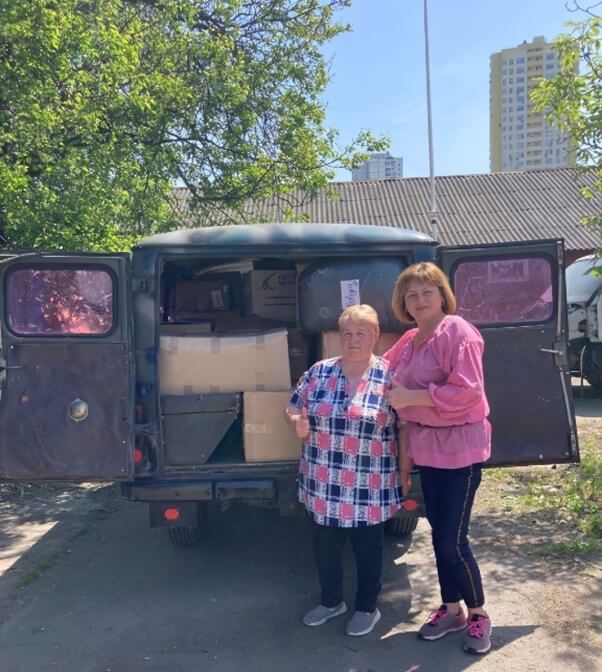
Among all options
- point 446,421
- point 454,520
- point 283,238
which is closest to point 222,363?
point 283,238

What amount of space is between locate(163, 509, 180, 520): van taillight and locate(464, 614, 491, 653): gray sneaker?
170 cm

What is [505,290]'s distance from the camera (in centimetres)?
385

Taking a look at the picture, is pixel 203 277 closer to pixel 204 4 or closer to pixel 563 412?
pixel 563 412

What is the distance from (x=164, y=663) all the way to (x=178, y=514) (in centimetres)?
86

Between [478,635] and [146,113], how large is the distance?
20.7 ft

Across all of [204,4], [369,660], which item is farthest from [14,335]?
[204,4]

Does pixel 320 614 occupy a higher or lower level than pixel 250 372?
lower

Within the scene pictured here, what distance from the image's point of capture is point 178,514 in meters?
3.83

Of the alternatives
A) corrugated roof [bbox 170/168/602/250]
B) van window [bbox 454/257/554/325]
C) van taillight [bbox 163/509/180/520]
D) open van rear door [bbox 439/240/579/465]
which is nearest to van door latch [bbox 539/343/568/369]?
open van rear door [bbox 439/240/579/465]

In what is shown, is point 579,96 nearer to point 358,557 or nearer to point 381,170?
point 358,557

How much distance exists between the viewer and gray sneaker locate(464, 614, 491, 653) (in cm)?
311

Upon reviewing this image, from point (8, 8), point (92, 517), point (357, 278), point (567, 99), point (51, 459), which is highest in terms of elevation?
point (8, 8)

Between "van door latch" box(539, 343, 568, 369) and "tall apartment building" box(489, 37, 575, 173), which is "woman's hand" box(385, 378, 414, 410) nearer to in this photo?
"van door latch" box(539, 343, 568, 369)

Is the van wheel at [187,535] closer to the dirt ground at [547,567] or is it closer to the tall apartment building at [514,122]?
the dirt ground at [547,567]
